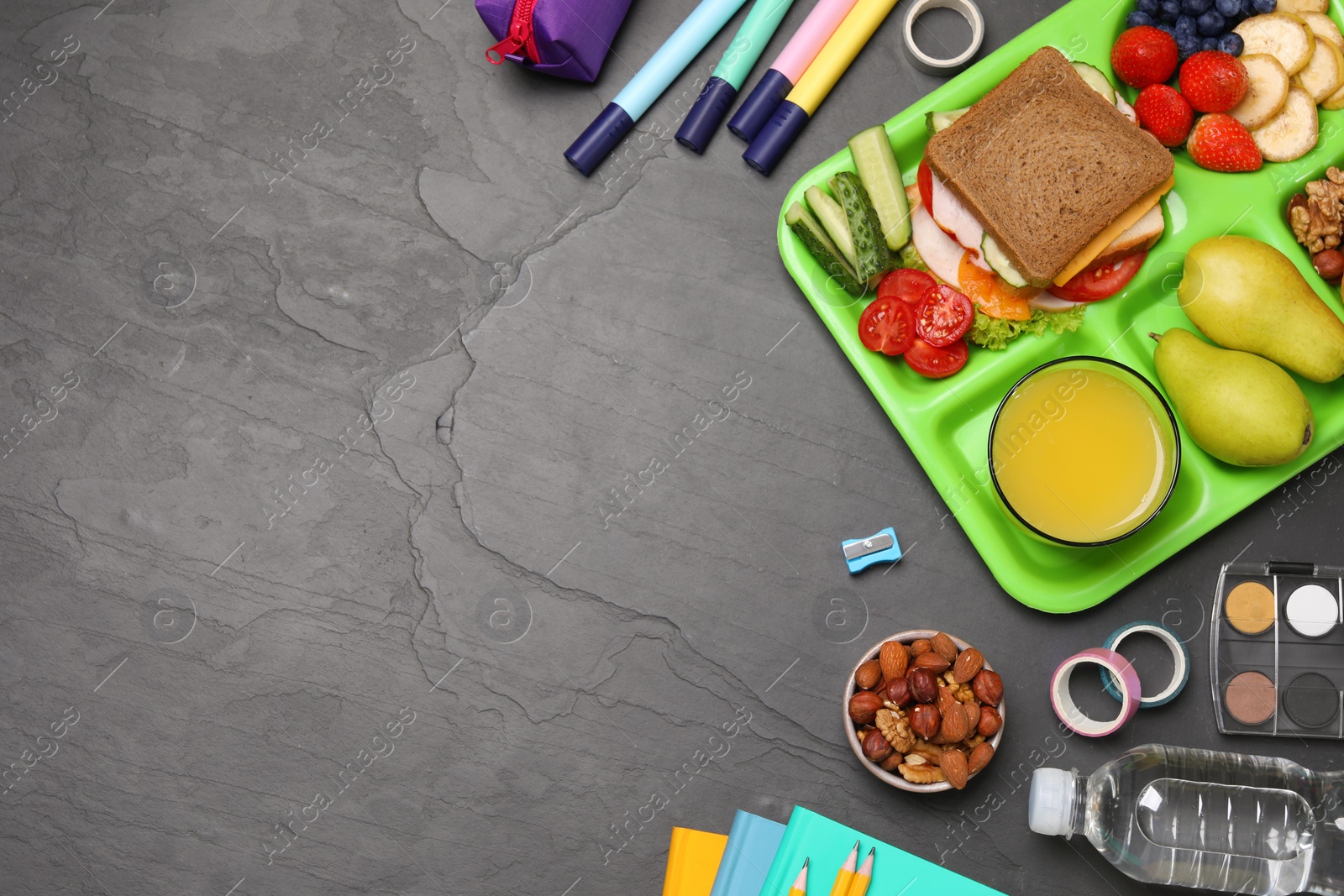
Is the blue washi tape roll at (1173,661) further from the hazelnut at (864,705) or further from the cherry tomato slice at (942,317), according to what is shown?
the cherry tomato slice at (942,317)

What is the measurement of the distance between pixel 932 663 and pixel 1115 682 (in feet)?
1.27

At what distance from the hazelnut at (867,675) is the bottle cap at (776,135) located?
995mm

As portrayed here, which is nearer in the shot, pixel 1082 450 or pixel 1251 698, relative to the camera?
pixel 1082 450

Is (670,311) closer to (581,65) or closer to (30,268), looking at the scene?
(581,65)

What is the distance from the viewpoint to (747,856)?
1.53 metres

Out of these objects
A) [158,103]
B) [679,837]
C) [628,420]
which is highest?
[628,420]

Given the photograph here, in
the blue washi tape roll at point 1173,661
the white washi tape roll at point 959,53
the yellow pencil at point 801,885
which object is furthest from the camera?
the white washi tape roll at point 959,53

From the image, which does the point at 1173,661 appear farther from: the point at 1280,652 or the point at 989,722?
the point at 989,722

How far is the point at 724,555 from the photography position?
169 centimetres

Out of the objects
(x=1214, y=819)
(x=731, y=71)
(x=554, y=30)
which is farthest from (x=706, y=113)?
(x=1214, y=819)

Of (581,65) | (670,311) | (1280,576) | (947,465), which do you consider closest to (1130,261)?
(947,465)

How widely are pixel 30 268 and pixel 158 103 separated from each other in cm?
44

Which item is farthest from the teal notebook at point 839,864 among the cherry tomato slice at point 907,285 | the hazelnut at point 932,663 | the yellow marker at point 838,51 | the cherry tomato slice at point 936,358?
the yellow marker at point 838,51

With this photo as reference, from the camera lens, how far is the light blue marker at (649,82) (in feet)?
5.61
